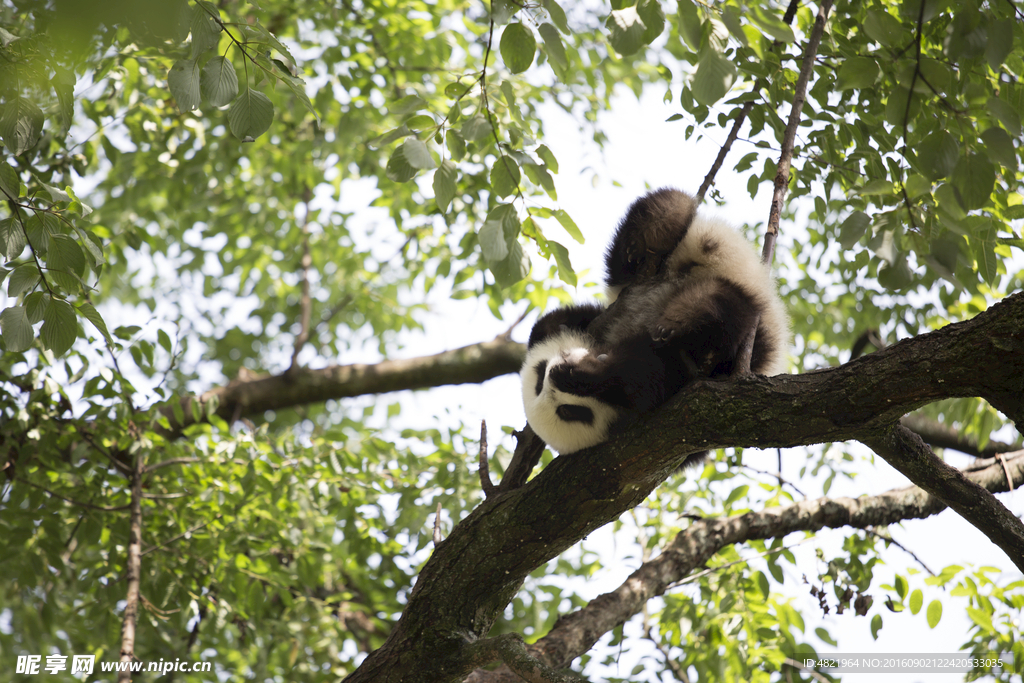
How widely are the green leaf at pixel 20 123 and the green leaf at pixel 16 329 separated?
18.9 inches

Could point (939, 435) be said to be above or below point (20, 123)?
above

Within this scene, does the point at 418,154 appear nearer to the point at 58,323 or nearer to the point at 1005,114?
the point at 58,323

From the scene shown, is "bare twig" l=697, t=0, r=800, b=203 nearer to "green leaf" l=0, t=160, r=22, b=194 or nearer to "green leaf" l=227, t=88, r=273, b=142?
"green leaf" l=227, t=88, r=273, b=142

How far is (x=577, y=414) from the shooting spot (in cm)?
258

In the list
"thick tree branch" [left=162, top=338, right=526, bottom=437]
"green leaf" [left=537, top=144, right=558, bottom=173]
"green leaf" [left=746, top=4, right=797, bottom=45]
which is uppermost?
"thick tree branch" [left=162, top=338, right=526, bottom=437]

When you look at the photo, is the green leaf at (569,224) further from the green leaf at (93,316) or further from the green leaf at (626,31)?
the green leaf at (93,316)

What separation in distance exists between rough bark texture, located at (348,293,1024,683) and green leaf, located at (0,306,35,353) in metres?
1.48

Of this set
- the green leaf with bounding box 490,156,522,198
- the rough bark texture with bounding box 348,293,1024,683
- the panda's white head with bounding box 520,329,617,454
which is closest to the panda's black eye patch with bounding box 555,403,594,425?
the panda's white head with bounding box 520,329,617,454

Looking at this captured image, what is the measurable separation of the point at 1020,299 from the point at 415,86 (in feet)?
15.8

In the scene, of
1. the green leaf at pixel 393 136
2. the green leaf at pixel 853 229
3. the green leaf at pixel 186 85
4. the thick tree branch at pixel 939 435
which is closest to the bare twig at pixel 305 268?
the green leaf at pixel 393 136

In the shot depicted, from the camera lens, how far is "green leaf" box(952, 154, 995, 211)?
5.37 feet

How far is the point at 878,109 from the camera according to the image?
9.84ft

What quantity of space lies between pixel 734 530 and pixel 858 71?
2.51m

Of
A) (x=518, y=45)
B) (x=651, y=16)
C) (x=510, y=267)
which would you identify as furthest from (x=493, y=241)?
(x=651, y=16)
